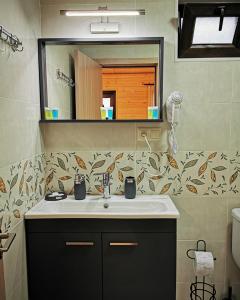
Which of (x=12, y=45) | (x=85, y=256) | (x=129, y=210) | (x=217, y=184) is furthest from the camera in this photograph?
(x=217, y=184)

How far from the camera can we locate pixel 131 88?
1812 mm

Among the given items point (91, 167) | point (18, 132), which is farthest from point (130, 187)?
point (18, 132)

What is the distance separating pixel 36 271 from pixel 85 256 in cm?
32

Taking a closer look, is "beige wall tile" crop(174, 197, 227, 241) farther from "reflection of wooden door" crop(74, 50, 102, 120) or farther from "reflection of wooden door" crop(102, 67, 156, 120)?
"reflection of wooden door" crop(74, 50, 102, 120)

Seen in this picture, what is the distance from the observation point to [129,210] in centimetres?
183

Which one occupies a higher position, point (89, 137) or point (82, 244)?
point (89, 137)

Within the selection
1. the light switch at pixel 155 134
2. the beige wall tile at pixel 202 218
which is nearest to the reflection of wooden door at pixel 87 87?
the light switch at pixel 155 134

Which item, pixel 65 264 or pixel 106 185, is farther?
pixel 106 185

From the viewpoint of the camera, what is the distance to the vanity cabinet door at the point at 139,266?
1.62m

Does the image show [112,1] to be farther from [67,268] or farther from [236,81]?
[67,268]

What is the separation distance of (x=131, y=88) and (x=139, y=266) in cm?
113

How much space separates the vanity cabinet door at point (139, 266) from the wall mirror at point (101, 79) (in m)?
0.78

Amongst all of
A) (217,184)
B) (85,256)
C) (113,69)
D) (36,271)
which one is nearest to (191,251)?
(217,184)

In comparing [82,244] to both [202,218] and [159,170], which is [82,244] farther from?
[202,218]
